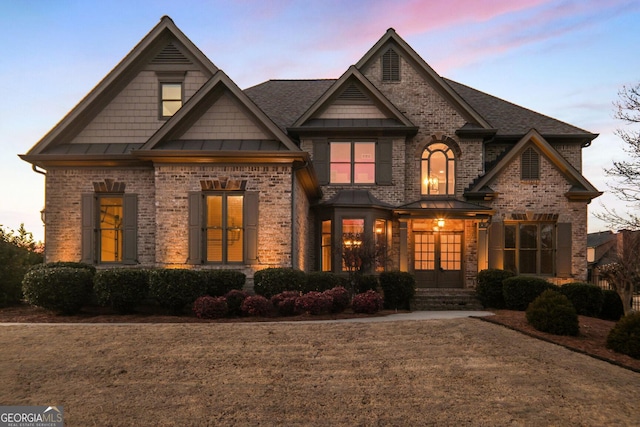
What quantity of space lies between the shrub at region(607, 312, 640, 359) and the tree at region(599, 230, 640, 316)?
2587 millimetres

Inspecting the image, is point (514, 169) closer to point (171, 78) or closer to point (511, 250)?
point (511, 250)

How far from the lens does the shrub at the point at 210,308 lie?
11.8 m

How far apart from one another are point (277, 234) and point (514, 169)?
33.9ft

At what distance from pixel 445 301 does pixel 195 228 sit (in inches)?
340

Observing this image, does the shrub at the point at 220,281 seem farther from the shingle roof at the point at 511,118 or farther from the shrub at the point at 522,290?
the shingle roof at the point at 511,118

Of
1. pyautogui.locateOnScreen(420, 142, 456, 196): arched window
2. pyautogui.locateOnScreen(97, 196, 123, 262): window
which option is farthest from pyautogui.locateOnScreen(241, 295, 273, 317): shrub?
pyautogui.locateOnScreen(420, 142, 456, 196): arched window

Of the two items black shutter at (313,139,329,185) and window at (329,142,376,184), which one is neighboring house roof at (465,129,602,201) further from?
black shutter at (313,139,329,185)

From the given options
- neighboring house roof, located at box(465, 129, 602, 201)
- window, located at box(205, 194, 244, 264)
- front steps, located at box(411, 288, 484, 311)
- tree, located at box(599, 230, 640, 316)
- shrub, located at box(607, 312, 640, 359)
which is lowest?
front steps, located at box(411, 288, 484, 311)

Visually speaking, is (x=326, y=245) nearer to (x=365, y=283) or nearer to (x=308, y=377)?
(x=365, y=283)

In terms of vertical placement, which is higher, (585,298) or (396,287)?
(396,287)

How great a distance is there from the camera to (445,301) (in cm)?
1734

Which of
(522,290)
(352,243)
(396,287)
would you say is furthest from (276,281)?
(522,290)

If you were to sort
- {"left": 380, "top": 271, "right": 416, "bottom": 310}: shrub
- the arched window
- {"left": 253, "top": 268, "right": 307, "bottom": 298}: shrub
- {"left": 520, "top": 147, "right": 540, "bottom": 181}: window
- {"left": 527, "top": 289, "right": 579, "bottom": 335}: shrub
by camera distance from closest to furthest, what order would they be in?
{"left": 527, "top": 289, "right": 579, "bottom": 335}: shrub, {"left": 253, "top": 268, "right": 307, "bottom": 298}: shrub, {"left": 380, "top": 271, "right": 416, "bottom": 310}: shrub, {"left": 520, "top": 147, "right": 540, "bottom": 181}: window, the arched window

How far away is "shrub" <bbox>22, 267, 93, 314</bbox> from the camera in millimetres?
12227
